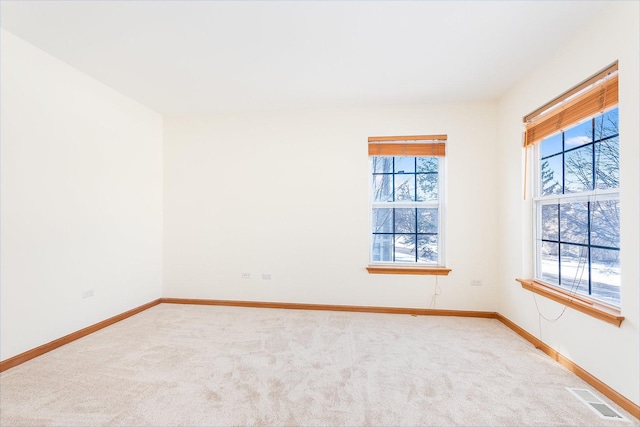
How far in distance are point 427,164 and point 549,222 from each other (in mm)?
1428

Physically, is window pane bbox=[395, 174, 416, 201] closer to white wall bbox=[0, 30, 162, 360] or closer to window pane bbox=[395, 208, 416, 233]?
window pane bbox=[395, 208, 416, 233]

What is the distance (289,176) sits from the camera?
363 cm

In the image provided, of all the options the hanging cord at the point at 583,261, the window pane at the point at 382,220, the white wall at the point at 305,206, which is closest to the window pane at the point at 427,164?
the white wall at the point at 305,206

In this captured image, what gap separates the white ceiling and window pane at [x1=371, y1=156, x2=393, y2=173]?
0.78 metres

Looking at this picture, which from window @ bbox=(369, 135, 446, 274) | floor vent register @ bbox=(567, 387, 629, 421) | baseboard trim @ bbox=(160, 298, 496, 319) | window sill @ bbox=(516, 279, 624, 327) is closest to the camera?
floor vent register @ bbox=(567, 387, 629, 421)

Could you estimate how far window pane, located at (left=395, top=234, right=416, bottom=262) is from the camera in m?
3.55

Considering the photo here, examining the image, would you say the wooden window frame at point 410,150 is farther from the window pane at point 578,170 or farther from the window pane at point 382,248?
the window pane at point 578,170

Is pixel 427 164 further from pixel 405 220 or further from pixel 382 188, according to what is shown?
pixel 405 220

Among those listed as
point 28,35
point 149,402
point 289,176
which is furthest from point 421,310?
point 28,35

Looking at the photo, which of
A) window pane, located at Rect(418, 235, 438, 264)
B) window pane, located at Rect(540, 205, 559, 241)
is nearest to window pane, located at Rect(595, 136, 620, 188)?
window pane, located at Rect(540, 205, 559, 241)

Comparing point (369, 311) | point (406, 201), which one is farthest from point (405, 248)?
point (369, 311)

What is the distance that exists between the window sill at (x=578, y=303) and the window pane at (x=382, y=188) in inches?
67.6

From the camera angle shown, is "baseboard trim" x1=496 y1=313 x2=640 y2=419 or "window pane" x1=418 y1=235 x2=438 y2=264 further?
"window pane" x1=418 y1=235 x2=438 y2=264

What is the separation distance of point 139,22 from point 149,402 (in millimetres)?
2616
